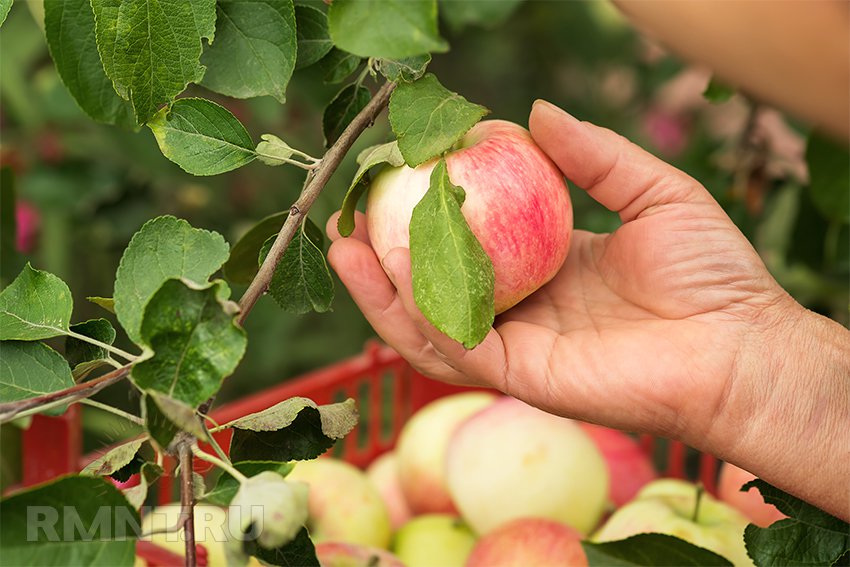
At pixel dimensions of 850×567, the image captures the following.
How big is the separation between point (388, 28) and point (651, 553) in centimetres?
49

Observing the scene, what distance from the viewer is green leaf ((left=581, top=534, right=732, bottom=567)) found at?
0.75 metres

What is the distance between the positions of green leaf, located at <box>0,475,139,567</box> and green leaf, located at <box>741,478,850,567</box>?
457mm

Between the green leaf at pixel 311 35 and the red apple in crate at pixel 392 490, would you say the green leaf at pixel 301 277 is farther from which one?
the red apple in crate at pixel 392 490

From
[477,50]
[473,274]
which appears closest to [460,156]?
[473,274]

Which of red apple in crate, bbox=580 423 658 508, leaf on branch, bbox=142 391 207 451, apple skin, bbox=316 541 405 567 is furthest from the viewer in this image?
red apple in crate, bbox=580 423 658 508

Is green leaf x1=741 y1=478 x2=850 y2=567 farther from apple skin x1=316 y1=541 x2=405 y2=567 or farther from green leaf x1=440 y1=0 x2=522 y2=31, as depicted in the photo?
green leaf x1=440 y1=0 x2=522 y2=31

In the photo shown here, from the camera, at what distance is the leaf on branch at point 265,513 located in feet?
1.54

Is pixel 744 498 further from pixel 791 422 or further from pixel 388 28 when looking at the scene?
pixel 388 28

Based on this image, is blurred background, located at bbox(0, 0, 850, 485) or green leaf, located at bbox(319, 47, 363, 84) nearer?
green leaf, located at bbox(319, 47, 363, 84)

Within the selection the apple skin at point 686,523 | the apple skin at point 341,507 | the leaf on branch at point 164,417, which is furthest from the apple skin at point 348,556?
the leaf on branch at point 164,417

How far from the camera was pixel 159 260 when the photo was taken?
0.59m

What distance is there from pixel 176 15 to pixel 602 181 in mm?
356

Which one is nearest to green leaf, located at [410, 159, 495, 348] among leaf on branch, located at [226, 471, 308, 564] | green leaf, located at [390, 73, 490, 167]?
green leaf, located at [390, 73, 490, 167]

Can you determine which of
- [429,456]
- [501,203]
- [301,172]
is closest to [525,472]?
[429,456]
